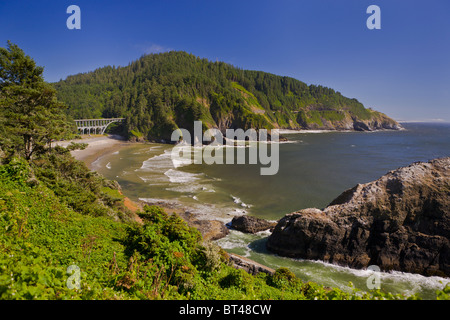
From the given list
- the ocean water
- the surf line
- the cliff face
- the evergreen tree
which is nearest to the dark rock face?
the ocean water

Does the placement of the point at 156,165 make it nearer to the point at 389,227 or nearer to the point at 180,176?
the point at 180,176

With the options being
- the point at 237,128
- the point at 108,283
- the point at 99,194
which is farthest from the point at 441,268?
the point at 237,128

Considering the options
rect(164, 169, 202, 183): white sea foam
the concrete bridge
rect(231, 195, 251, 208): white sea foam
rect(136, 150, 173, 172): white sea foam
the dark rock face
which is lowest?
the dark rock face

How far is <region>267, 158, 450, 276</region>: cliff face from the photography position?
1942 centimetres

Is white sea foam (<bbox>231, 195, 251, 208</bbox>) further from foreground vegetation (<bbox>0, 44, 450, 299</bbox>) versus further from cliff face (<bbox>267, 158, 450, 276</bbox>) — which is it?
foreground vegetation (<bbox>0, 44, 450, 299</bbox>)

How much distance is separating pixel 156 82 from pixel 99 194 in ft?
522

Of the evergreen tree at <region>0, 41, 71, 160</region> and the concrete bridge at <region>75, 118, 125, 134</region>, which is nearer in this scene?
the evergreen tree at <region>0, 41, 71, 160</region>

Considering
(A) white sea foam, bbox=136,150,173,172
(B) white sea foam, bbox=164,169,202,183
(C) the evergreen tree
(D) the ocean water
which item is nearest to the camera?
(C) the evergreen tree

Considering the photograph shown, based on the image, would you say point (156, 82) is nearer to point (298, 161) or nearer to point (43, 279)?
point (298, 161)

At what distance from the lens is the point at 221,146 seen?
104062mm

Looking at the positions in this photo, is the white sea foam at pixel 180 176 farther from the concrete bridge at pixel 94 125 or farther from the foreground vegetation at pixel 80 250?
the concrete bridge at pixel 94 125

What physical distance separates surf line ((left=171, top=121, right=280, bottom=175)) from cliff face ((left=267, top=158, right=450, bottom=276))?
39.2m

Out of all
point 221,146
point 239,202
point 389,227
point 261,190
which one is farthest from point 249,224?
point 221,146

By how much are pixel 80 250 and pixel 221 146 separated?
95.4 meters
